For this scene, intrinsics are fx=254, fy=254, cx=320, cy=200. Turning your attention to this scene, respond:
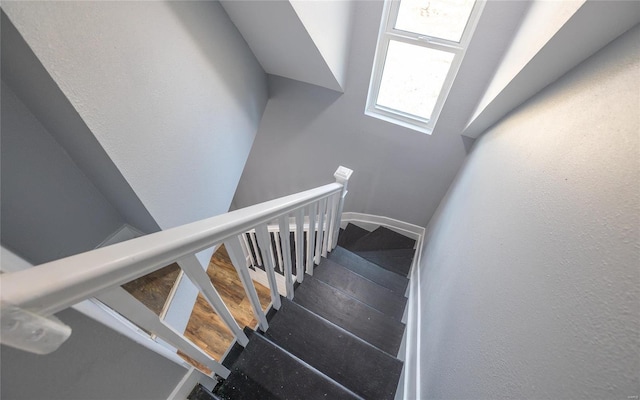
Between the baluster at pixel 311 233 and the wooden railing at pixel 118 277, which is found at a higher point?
the baluster at pixel 311 233

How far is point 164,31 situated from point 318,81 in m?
1.29

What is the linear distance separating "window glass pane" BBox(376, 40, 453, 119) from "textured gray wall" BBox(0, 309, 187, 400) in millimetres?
2456

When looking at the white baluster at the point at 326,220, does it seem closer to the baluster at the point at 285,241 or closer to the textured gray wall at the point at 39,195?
the baluster at the point at 285,241

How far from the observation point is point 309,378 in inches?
46.6

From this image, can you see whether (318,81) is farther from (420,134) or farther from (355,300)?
(355,300)

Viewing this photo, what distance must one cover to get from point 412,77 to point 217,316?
322 cm

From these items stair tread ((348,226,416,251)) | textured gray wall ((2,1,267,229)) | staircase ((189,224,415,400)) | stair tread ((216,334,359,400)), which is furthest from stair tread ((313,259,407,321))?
textured gray wall ((2,1,267,229))

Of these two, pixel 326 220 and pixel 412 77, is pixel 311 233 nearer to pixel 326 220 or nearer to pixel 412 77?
pixel 326 220

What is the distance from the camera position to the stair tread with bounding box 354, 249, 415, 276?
2.65m

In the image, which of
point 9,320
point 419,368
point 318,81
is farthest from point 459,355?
point 318,81

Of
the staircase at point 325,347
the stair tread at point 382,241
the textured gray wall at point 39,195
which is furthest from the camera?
the stair tread at point 382,241

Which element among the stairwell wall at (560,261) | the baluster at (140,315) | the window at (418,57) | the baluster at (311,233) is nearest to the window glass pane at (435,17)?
the window at (418,57)

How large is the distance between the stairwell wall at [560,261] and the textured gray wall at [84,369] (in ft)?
2.95

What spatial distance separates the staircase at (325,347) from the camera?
1142mm
